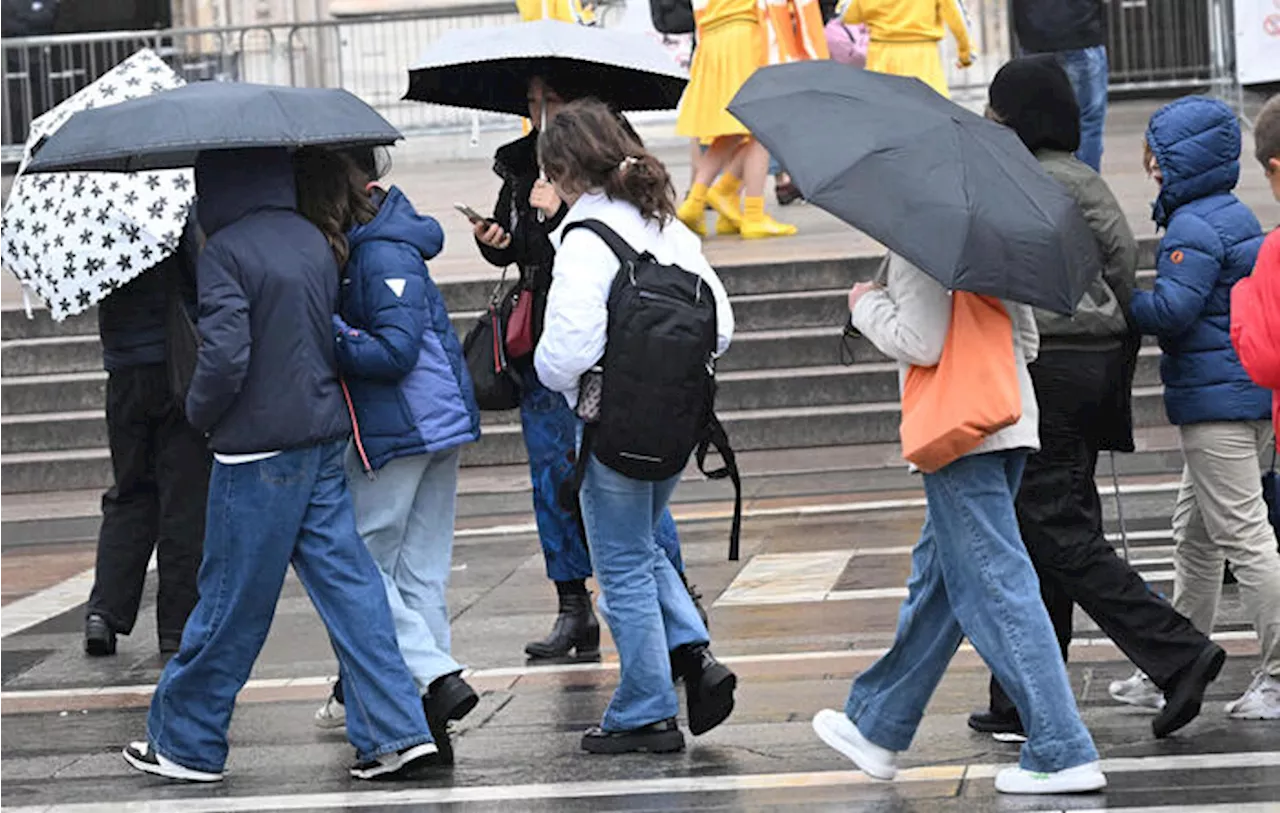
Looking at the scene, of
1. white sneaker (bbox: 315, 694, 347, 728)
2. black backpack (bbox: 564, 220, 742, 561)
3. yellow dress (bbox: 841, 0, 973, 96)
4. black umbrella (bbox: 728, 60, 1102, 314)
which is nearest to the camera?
black umbrella (bbox: 728, 60, 1102, 314)

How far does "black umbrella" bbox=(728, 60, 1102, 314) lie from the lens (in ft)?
20.1

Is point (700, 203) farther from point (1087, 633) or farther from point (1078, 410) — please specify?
point (1078, 410)

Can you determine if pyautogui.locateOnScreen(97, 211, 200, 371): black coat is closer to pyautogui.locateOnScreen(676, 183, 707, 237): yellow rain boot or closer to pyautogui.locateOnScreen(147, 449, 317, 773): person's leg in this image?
pyautogui.locateOnScreen(147, 449, 317, 773): person's leg

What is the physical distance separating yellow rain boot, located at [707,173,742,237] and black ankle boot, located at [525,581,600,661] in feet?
24.7

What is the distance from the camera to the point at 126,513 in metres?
9.54

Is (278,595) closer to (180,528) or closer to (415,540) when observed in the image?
(415,540)

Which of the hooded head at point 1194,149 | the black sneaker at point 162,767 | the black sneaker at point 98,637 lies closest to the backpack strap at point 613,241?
the hooded head at point 1194,149

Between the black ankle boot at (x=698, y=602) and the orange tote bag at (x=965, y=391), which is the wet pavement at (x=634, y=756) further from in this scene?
the orange tote bag at (x=965, y=391)

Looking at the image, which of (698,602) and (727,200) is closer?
(698,602)

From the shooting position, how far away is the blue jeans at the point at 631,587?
7.17m

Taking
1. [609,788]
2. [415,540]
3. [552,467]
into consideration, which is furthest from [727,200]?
[609,788]

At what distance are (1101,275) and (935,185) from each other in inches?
46.8

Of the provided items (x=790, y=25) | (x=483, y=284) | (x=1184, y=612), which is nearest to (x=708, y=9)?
(x=790, y=25)

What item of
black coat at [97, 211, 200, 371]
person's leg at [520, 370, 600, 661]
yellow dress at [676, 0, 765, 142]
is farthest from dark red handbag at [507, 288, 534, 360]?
yellow dress at [676, 0, 765, 142]
